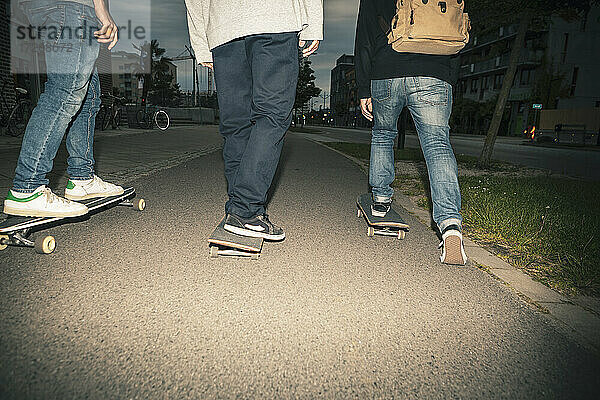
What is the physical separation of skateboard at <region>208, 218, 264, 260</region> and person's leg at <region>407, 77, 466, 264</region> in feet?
4.21

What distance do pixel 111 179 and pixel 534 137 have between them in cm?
2993

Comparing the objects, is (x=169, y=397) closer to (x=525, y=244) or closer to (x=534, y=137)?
(x=525, y=244)

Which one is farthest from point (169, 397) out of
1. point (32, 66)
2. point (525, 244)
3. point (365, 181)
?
point (32, 66)

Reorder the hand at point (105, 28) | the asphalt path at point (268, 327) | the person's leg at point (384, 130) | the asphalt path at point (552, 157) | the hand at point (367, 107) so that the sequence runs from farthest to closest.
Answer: the asphalt path at point (552, 157)
the hand at point (367, 107)
the person's leg at point (384, 130)
the hand at point (105, 28)
the asphalt path at point (268, 327)

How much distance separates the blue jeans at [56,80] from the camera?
2.53 m

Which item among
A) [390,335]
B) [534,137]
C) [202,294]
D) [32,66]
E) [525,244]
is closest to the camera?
[390,335]

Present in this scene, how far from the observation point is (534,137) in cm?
2758

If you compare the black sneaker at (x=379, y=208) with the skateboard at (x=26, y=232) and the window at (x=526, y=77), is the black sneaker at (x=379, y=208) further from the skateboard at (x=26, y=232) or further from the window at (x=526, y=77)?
the window at (x=526, y=77)

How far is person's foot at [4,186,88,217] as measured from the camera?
2480 millimetres

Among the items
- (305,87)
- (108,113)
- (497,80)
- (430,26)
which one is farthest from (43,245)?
(497,80)

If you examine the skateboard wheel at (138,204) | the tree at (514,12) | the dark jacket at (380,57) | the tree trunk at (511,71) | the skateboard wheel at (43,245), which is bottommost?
the skateboard wheel at (43,245)

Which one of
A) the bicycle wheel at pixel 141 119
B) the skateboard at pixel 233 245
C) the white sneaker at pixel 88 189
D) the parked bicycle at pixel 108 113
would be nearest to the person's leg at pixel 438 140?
the skateboard at pixel 233 245

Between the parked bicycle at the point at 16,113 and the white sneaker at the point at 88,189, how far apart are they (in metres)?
8.67

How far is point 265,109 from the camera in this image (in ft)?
8.12
